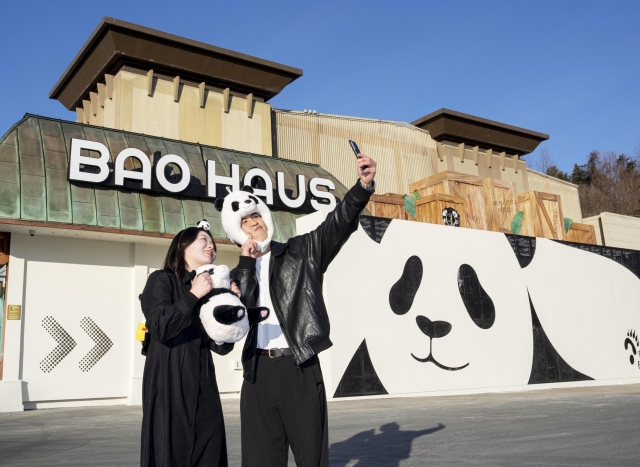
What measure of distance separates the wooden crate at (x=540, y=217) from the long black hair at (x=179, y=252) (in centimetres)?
1542

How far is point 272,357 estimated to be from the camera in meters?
3.25

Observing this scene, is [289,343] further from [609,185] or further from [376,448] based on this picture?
[609,185]

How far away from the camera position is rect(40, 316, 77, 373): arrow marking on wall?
12.0 meters

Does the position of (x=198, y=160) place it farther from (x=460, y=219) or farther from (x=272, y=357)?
(x=272, y=357)

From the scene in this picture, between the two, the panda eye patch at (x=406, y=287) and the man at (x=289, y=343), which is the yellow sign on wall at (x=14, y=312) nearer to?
the panda eye patch at (x=406, y=287)

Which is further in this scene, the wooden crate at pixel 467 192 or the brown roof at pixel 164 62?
the brown roof at pixel 164 62

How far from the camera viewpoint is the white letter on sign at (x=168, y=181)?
41.5ft

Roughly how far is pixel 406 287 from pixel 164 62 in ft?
31.6

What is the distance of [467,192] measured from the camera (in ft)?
54.9

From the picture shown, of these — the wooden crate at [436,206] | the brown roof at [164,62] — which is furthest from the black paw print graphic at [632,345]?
the brown roof at [164,62]

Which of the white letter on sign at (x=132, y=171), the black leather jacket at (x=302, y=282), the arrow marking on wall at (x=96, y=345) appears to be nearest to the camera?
the black leather jacket at (x=302, y=282)

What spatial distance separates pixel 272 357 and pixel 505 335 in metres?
12.7

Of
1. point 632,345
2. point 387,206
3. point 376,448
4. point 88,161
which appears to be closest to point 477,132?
point 632,345

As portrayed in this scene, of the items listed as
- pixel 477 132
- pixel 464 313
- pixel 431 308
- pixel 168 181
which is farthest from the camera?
pixel 477 132
